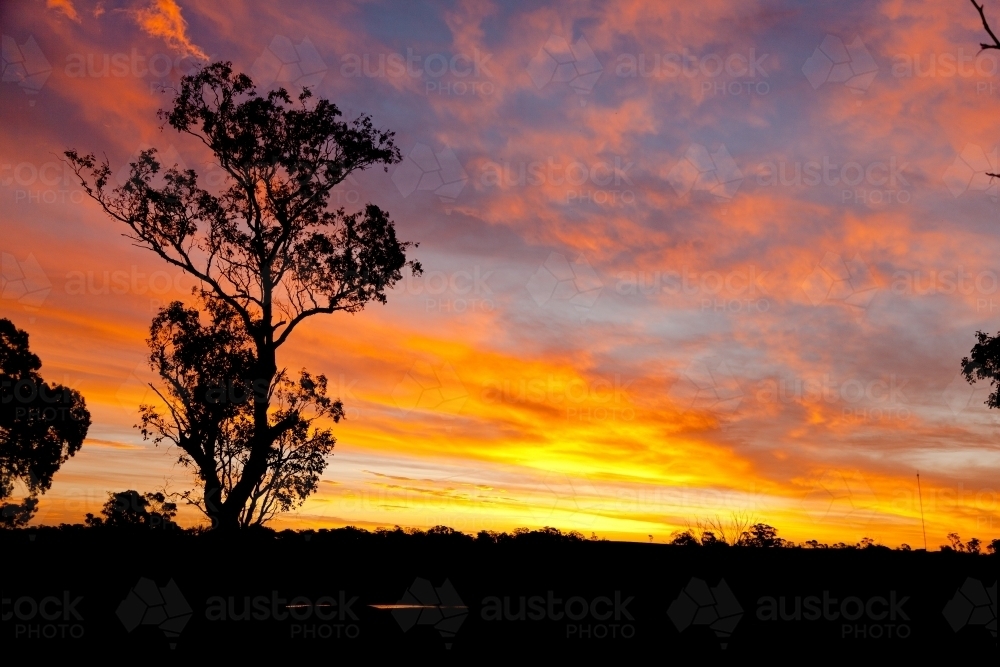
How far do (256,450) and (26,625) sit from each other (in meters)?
14.6

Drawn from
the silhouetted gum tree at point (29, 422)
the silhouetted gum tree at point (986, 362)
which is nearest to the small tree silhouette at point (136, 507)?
the silhouetted gum tree at point (29, 422)

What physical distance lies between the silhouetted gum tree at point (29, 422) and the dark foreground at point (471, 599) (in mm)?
22561

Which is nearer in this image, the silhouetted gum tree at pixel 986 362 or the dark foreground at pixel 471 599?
the dark foreground at pixel 471 599

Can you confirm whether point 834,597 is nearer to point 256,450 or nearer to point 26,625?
point 26,625

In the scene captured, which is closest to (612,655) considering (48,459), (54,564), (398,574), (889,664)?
(889,664)

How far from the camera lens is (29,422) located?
34.0 m

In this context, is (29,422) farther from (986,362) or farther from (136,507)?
(986,362)

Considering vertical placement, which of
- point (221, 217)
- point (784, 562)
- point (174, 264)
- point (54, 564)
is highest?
point (221, 217)

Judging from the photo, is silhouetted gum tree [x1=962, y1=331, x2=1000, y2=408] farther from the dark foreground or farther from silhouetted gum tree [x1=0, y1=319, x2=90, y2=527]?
silhouetted gum tree [x1=0, y1=319, x2=90, y2=527]

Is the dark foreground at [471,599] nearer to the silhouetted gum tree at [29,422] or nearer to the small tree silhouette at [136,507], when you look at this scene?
the small tree silhouette at [136,507]

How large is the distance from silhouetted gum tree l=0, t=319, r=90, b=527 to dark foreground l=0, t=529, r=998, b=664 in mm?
22561

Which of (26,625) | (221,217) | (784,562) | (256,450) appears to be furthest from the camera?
(221,217)

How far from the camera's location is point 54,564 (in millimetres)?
12758

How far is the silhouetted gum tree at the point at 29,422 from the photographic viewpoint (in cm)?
3341
